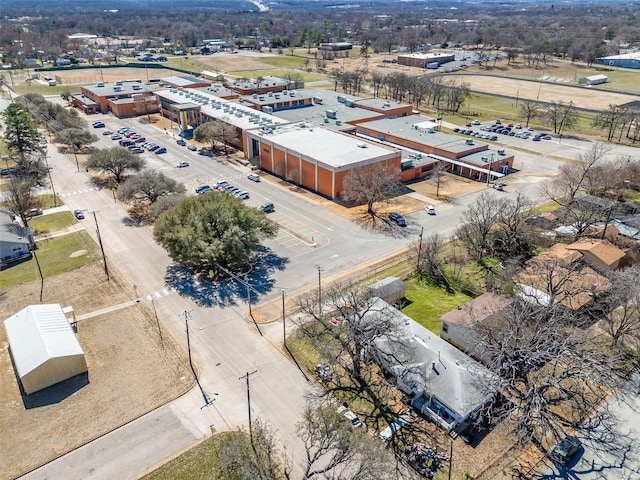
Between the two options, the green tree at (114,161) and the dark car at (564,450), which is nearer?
the dark car at (564,450)

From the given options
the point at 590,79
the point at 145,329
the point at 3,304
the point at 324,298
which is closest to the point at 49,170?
the point at 3,304

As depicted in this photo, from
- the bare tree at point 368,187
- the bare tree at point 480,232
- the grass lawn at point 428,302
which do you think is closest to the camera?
the grass lawn at point 428,302

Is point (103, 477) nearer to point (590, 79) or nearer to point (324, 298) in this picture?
point (324, 298)

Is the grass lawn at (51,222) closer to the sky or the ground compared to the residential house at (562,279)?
closer to the ground

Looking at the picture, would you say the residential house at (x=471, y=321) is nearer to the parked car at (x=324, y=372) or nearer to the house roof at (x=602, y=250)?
the parked car at (x=324, y=372)

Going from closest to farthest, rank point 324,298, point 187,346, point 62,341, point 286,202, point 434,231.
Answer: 1. point 62,341
2. point 187,346
3. point 324,298
4. point 434,231
5. point 286,202

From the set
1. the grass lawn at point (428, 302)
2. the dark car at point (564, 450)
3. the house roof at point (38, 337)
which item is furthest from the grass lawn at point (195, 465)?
the dark car at point (564, 450)

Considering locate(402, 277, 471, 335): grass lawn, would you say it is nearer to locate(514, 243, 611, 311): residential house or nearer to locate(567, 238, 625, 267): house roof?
locate(514, 243, 611, 311): residential house

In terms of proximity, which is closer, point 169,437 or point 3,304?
point 169,437
